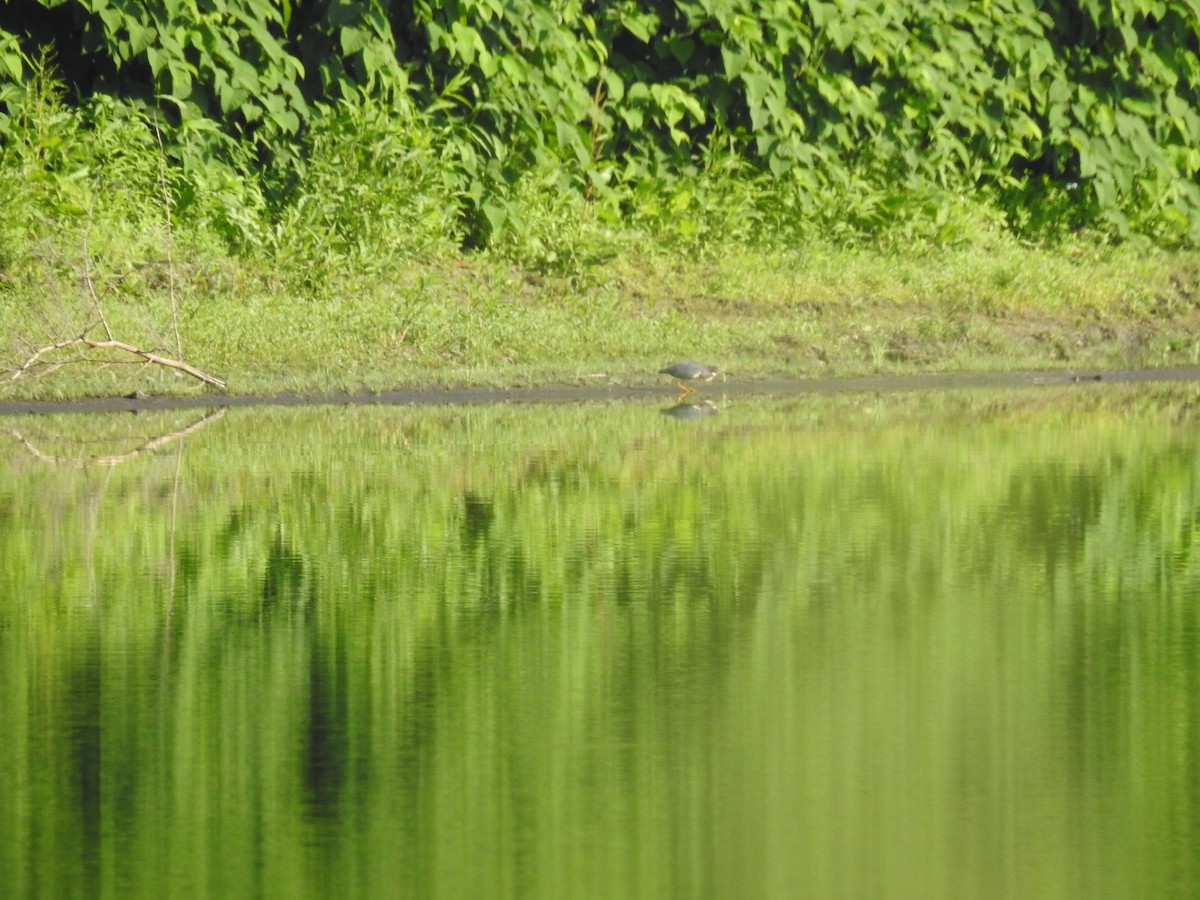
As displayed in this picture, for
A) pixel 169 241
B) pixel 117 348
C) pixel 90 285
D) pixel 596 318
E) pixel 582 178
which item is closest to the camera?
pixel 90 285

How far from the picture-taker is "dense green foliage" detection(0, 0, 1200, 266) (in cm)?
1656

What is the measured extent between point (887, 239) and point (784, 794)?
1415 centimetres

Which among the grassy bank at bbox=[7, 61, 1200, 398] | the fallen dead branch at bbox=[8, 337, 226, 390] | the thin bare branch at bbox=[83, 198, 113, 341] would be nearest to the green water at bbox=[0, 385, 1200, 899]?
the fallen dead branch at bbox=[8, 337, 226, 390]

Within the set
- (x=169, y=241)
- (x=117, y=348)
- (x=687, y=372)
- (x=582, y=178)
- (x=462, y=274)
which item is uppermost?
(x=582, y=178)

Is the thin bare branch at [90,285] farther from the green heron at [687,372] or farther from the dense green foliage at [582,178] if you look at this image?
the green heron at [687,372]

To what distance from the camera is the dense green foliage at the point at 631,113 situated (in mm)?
16562

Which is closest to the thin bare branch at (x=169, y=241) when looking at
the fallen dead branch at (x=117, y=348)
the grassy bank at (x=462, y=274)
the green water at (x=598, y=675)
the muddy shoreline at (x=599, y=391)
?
the grassy bank at (x=462, y=274)

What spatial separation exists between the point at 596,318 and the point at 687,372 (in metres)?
1.77

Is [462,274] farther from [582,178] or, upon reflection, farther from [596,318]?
[582,178]

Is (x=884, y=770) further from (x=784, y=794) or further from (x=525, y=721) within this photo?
(x=525, y=721)

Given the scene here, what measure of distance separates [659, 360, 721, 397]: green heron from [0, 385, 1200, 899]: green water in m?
3.36

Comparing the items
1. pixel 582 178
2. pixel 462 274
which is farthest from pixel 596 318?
pixel 582 178

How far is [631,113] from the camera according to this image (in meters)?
18.4

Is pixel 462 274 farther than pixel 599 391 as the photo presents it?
Yes
